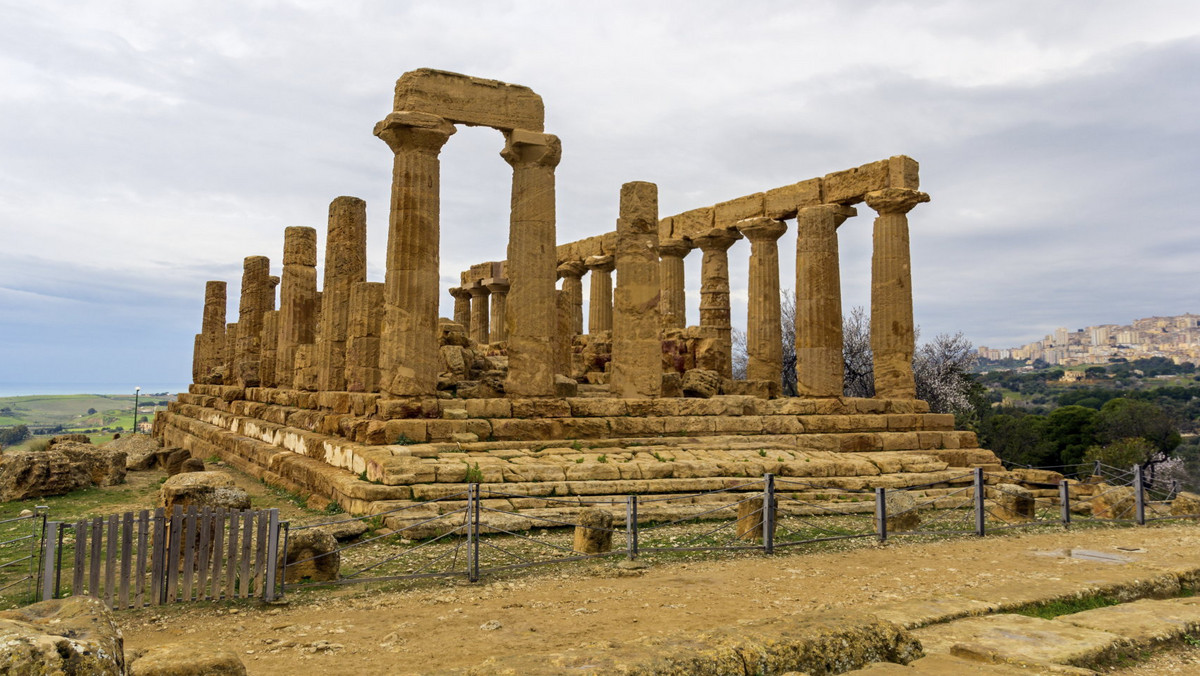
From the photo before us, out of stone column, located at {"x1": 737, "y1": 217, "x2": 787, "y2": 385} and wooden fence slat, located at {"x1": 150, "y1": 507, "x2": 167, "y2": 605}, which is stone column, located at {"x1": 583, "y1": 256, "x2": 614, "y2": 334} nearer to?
stone column, located at {"x1": 737, "y1": 217, "x2": 787, "y2": 385}

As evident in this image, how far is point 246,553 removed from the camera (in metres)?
6.93

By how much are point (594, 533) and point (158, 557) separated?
450 centimetres

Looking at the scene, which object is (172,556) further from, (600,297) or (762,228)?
(600,297)

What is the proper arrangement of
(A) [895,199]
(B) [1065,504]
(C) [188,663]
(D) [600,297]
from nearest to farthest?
(C) [188,663]
(B) [1065,504]
(A) [895,199]
(D) [600,297]

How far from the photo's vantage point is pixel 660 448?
14.2 meters

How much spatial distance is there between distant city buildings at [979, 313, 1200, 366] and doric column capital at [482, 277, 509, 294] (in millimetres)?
127894

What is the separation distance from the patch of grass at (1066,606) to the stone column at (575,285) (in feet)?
73.4

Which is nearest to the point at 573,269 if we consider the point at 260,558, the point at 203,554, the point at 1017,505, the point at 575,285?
the point at 575,285

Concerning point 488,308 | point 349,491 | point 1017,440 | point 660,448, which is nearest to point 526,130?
point 660,448

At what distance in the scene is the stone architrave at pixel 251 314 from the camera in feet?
81.7

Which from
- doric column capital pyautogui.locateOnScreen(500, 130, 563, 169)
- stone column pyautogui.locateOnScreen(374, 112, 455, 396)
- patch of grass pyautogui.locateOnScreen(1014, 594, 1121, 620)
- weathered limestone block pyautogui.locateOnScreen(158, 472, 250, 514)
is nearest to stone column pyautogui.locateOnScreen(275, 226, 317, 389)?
stone column pyautogui.locateOnScreen(374, 112, 455, 396)

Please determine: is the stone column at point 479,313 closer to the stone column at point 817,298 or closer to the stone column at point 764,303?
the stone column at point 764,303

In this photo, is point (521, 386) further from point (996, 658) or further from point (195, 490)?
point (996, 658)

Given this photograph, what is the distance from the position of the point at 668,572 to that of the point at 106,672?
592cm
